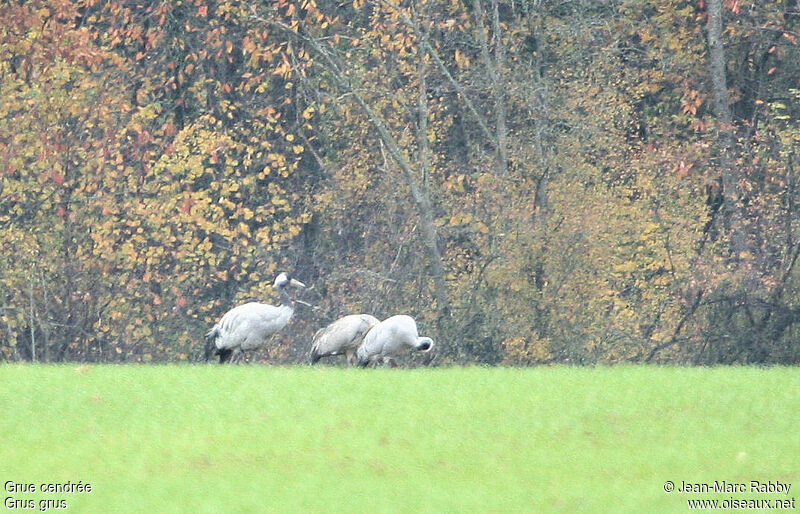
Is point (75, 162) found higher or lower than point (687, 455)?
lower

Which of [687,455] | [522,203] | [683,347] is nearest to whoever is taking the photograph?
[687,455]

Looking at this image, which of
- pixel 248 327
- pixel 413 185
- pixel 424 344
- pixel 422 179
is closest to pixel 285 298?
pixel 248 327

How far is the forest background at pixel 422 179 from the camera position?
25.5m

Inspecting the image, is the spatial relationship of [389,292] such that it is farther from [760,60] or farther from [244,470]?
[244,470]

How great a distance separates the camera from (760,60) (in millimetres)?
32500

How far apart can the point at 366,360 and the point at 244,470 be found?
9549 millimetres

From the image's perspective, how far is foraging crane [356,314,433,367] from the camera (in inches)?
811

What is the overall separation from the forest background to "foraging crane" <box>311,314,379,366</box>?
352 cm

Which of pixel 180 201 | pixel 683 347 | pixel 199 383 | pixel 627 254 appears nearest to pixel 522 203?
pixel 627 254

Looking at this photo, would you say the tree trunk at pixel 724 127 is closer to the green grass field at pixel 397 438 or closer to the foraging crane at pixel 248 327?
the foraging crane at pixel 248 327

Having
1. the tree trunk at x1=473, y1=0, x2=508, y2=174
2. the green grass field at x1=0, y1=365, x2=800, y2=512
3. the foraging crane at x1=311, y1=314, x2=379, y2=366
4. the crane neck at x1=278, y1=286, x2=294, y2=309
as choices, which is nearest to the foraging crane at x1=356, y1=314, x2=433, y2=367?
the foraging crane at x1=311, y1=314, x2=379, y2=366

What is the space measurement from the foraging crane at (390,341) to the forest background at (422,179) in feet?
13.5

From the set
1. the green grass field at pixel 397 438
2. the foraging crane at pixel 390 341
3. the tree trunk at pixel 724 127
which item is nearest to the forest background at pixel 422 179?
the tree trunk at pixel 724 127

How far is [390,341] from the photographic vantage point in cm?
2066
